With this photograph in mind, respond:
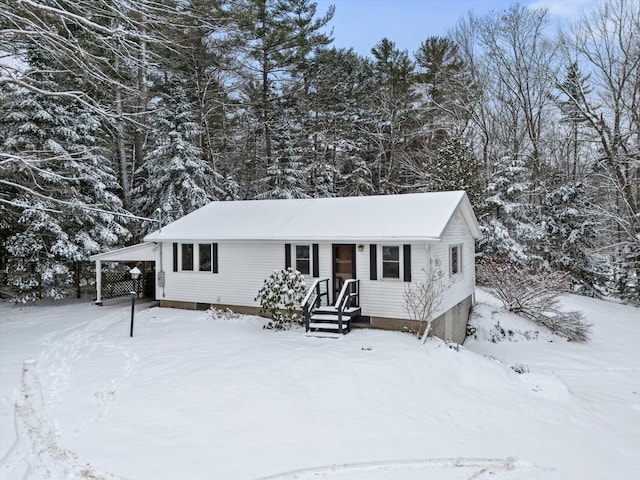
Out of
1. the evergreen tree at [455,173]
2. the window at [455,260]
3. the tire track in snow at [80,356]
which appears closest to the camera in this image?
the tire track in snow at [80,356]

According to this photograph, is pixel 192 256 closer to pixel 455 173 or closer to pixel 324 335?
pixel 324 335

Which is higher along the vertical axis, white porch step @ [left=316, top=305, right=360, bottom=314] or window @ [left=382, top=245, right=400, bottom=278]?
window @ [left=382, top=245, right=400, bottom=278]

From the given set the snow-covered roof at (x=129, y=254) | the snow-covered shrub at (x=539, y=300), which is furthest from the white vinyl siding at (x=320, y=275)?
the snow-covered shrub at (x=539, y=300)

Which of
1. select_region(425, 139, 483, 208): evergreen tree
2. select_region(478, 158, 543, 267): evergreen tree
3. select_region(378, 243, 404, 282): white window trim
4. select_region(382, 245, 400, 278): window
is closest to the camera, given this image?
select_region(378, 243, 404, 282): white window trim

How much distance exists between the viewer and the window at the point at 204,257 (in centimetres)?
1396

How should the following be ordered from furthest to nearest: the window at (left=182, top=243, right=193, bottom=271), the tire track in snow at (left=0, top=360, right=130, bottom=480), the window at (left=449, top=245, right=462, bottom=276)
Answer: the window at (left=182, top=243, right=193, bottom=271), the window at (left=449, top=245, right=462, bottom=276), the tire track in snow at (left=0, top=360, right=130, bottom=480)

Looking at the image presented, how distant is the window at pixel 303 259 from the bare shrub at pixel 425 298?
2.97 meters

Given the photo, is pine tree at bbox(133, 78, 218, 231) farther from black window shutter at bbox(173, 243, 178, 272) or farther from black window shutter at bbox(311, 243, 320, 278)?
black window shutter at bbox(311, 243, 320, 278)

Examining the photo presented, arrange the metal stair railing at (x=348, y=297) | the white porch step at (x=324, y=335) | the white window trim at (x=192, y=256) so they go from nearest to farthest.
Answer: the white porch step at (x=324, y=335) < the metal stair railing at (x=348, y=297) < the white window trim at (x=192, y=256)

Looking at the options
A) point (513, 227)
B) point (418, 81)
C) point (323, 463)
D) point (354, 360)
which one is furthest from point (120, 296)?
point (418, 81)

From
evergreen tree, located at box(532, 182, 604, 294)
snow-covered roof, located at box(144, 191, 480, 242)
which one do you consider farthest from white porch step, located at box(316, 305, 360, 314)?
evergreen tree, located at box(532, 182, 604, 294)

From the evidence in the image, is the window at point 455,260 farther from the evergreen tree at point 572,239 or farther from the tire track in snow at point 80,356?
the evergreen tree at point 572,239

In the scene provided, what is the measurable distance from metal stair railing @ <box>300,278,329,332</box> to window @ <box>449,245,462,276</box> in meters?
3.75

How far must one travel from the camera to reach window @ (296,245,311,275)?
12.5 m
